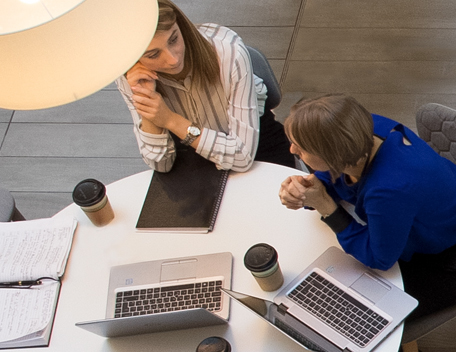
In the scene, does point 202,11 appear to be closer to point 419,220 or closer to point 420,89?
point 420,89

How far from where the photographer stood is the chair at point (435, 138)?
154 centimetres

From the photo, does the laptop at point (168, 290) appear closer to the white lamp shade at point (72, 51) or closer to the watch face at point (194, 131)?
the watch face at point (194, 131)

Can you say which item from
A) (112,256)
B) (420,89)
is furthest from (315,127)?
(420,89)

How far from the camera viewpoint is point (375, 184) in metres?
1.38

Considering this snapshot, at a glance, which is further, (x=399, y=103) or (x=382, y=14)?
(x=382, y=14)

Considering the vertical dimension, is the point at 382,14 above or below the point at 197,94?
below

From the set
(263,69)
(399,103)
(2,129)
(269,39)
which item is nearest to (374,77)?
(399,103)

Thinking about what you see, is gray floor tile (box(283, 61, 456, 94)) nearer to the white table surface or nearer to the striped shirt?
the striped shirt

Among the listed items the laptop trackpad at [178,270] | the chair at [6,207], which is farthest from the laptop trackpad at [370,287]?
the chair at [6,207]

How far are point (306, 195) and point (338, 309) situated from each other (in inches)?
11.8

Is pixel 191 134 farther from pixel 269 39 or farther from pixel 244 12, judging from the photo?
pixel 244 12

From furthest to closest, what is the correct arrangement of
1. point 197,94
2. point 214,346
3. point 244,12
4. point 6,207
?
1. point 244,12
2. point 6,207
3. point 197,94
4. point 214,346

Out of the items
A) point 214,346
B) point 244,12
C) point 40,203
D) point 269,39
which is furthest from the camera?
point 244,12

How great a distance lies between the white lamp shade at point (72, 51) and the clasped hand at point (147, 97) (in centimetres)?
82
